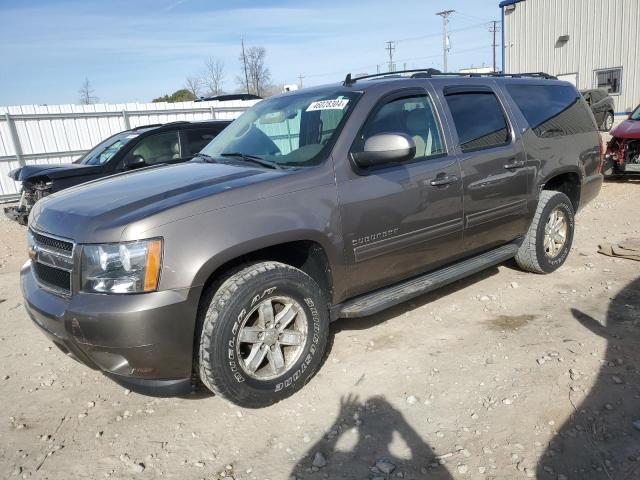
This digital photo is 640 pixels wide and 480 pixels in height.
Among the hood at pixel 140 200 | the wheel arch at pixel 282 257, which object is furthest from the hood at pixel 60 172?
the wheel arch at pixel 282 257

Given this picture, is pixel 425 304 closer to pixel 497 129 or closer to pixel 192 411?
pixel 497 129

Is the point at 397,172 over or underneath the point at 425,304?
over

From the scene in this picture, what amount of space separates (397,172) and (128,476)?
240 cm

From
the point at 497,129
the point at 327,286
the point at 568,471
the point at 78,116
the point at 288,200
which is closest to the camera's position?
the point at 568,471

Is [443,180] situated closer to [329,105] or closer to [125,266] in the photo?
[329,105]

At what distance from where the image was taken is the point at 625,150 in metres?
9.46

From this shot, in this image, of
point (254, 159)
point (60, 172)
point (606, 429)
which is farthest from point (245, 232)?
point (60, 172)

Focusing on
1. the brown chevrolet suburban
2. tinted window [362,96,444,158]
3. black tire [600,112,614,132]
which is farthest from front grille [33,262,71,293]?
black tire [600,112,614,132]

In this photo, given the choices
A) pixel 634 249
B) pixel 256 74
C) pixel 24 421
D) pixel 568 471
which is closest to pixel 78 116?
pixel 24 421

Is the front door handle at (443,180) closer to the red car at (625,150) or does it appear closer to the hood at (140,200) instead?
the hood at (140,200)

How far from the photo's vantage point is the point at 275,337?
9.77 ft

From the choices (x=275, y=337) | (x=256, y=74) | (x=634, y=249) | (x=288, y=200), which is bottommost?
(x=634, y=249)

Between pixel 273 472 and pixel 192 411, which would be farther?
pixel 192 411

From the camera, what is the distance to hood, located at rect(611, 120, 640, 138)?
926 centimetres
